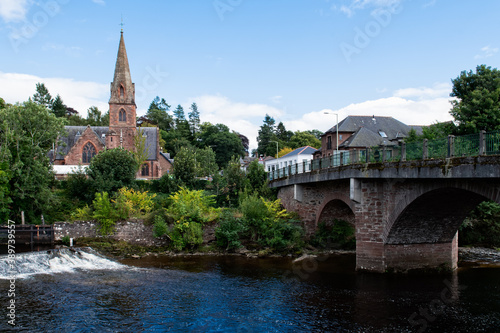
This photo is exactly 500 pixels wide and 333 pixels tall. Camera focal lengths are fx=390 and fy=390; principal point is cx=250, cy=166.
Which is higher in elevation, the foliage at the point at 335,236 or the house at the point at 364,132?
the house at the point at 364,132

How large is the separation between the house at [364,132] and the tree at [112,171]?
2640 cm

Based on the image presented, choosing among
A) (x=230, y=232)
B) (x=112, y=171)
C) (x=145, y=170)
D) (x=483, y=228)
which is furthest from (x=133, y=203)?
(x=145, y=170)

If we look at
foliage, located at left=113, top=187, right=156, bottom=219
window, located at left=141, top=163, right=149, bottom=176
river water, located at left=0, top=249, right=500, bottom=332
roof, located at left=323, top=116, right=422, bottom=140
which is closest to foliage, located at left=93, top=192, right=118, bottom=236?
foliage, located at left=113, top=187, right=156, bottom=219

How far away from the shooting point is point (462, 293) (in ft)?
59.4

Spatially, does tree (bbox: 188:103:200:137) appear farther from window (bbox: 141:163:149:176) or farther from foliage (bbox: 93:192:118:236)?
foliage (bbox: 93:192:118:236)

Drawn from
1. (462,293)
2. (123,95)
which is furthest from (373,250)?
(123,95)

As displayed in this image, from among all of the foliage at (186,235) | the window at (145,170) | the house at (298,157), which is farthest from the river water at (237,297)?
the window at (145,170)

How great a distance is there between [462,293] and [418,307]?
11.5 feet

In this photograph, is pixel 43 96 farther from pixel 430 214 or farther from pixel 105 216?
pixel 430 214

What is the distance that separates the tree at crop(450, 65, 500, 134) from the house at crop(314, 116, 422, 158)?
18897 millimetres

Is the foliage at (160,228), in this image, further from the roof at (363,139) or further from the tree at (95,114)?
the tree at (95,114)

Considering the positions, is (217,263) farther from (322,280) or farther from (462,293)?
(462,293)

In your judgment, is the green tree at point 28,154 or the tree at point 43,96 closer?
the green tree at point 28,154

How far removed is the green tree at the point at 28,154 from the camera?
32844 mm
